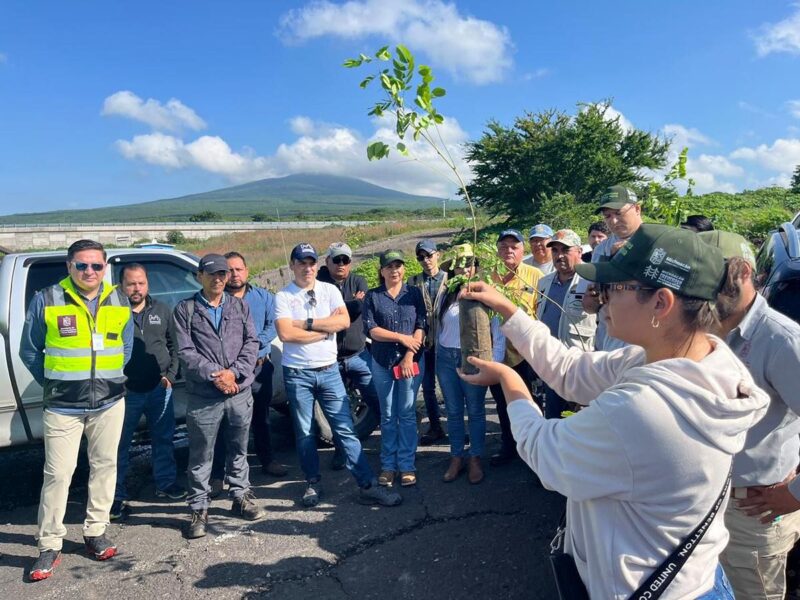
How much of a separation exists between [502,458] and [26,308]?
14.7 feet

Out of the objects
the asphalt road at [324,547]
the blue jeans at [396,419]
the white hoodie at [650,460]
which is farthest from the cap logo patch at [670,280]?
the blue jeans at [396,419]

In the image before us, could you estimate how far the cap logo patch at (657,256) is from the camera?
1457 mm

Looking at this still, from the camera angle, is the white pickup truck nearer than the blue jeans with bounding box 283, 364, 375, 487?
Yes

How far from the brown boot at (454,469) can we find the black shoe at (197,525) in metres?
2.03

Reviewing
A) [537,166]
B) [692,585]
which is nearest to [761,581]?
[692,585]

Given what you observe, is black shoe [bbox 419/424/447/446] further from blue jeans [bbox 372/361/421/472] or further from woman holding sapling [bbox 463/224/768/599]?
woman holding sapling [bbox 463/224/768/599]

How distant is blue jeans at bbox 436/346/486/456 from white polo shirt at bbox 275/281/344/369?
1.06 meters

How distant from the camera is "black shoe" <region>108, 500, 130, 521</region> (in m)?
4.39

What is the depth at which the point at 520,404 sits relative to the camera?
5.42 feet

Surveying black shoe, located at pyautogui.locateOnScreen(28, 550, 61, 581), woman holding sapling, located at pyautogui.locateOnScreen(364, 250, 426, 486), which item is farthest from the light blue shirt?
black shoe, located at pyautogui.locateOnScreen(28, 550, 61, 581)

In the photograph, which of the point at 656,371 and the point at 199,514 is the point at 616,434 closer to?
the point at 656,371

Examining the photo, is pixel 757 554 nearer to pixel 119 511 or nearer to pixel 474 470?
pixel 474 470

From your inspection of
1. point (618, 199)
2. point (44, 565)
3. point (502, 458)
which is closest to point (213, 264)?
point (44, 565)

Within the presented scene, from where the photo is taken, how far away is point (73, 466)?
383 cm
